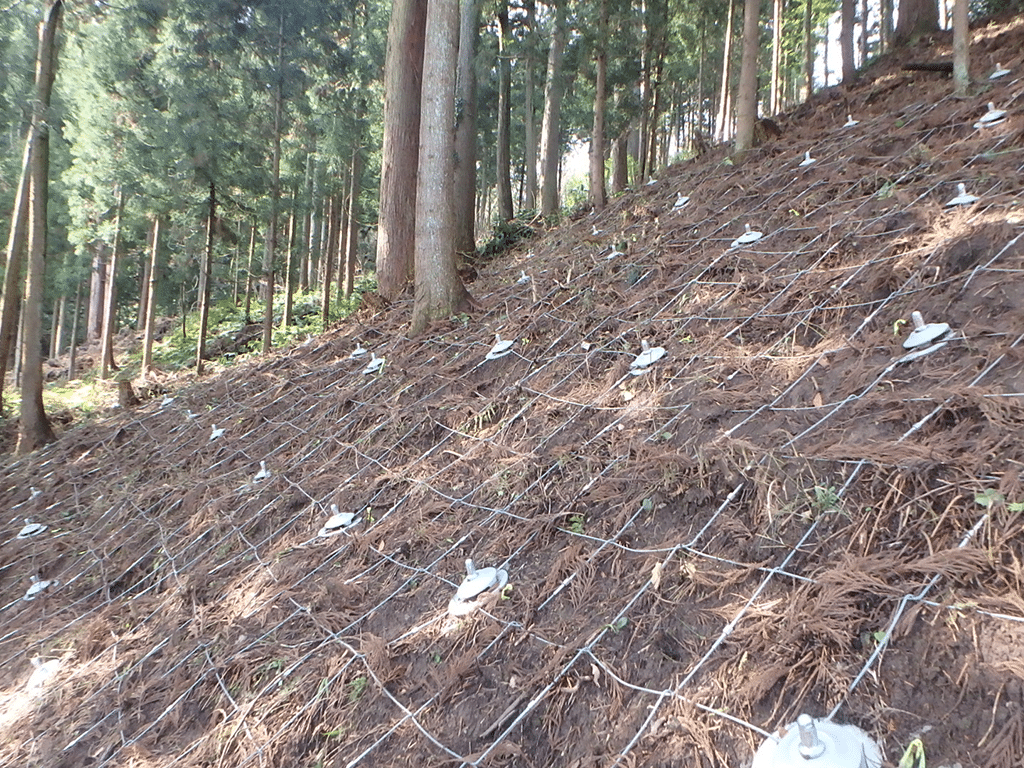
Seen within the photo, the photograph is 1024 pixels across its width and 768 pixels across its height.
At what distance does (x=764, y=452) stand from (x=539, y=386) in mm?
1589

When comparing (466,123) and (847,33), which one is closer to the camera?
(847,33)

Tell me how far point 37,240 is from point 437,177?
18.1 feet

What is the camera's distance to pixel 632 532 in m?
2.33

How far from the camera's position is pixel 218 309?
19094 mm

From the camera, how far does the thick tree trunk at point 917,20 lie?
8180 millimetres

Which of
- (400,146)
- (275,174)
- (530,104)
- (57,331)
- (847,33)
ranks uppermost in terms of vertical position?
(530,104)

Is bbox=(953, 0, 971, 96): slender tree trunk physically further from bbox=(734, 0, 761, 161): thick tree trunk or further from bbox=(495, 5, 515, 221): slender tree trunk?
bbox=(495, 5, 515, 221): slender tree trunk

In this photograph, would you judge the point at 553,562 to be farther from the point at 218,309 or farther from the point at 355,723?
the point at 218,309

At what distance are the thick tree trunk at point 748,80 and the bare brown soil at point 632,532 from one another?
133cm

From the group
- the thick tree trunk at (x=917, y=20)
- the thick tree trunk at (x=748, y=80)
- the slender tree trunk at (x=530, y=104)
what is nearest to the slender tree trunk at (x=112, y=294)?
the slender tree trunk at (x=530, y=104)

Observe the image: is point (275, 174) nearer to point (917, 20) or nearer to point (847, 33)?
point (847, 33)

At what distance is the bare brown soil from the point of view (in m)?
1.60

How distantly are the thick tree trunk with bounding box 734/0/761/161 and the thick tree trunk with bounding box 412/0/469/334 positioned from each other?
271 cm

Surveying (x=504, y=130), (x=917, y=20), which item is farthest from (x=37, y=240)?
(x=917, y=20)
